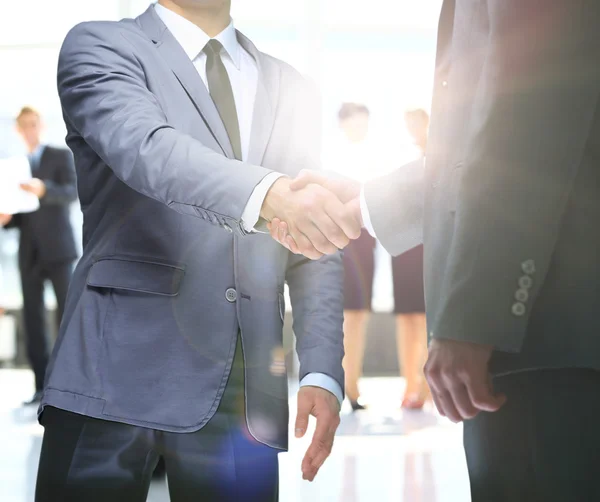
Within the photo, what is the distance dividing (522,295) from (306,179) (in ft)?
1.73

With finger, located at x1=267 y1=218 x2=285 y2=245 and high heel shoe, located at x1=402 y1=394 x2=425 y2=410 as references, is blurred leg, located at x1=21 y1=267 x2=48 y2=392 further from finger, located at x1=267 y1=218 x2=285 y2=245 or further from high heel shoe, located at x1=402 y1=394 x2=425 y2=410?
finger, located at x1=267 y1=218 x2=285 y2=245

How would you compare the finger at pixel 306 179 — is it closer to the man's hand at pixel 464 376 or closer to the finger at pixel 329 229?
the finger at pixel 329 229

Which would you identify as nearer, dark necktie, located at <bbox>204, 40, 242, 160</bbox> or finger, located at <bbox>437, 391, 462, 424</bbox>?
finger, located at <bbox>437, 391, 462, 424</bbox>

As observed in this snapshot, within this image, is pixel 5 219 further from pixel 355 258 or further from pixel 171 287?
pixel 171 287

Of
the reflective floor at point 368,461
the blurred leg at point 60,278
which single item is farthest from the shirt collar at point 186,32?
the blurred leg at point 60,278

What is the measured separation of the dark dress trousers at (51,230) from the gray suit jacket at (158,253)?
3.38 m

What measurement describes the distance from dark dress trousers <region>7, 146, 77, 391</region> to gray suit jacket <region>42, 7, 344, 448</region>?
133 inches

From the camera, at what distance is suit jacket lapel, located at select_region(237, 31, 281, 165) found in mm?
1267

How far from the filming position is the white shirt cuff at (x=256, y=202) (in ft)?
3.72

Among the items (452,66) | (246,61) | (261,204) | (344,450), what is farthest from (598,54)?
(344,450)

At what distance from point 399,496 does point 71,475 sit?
204 cm

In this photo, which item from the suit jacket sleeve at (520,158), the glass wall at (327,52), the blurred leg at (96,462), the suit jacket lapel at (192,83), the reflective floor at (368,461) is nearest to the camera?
the suit jacket sleeve at (520,158)

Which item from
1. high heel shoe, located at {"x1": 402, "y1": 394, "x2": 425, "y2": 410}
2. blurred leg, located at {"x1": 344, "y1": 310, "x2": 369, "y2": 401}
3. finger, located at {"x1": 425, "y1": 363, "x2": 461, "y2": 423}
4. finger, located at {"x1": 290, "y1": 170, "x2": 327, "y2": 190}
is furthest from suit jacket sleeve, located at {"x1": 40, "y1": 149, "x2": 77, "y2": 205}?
finger, located at {"x1": 425, "y1": 363, "x2": 461, "y2": 423}

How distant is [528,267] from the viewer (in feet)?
2.68
